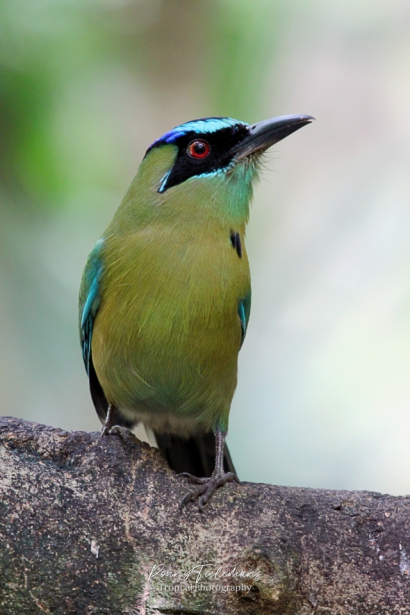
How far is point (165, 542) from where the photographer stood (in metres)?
3.03

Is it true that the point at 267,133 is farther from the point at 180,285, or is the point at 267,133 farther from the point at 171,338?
the point at 171,338

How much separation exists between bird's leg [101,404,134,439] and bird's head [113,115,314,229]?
112 cm

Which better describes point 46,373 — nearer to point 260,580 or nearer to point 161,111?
point 161,111

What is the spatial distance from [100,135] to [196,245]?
206 centimetres

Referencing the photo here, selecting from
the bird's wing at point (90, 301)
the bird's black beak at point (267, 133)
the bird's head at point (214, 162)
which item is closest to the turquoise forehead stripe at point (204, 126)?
the bird's head at point (214, 162)

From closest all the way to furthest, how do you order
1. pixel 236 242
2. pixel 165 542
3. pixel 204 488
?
pixel 165 542 < pixel 204 488 < pixel 236 242

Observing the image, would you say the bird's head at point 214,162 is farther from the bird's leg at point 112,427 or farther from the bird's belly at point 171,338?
the bird's leg at point 112,427

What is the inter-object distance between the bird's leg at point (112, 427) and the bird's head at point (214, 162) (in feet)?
3.67

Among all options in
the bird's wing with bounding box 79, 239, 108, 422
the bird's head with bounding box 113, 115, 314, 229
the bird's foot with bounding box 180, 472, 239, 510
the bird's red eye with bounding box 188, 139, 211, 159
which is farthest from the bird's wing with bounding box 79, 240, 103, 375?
the bird's foot with bounding box 180, 472, 239, 510

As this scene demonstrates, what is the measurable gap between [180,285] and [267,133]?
994 millimetres

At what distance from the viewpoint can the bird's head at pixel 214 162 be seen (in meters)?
4.00

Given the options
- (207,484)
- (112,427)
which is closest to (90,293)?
(112,427)

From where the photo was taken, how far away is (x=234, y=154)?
161 inches

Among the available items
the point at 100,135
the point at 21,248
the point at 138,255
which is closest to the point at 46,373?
the point at 21,248
